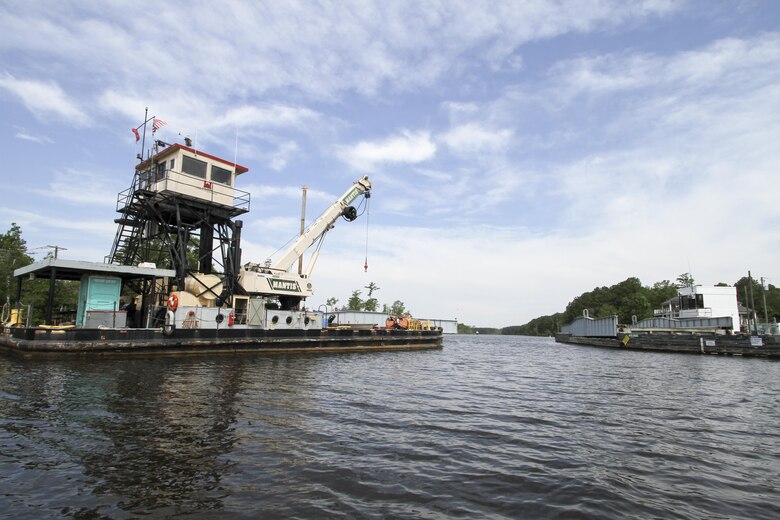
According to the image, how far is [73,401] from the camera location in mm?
10203

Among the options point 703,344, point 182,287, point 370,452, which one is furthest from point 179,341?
point 703,344

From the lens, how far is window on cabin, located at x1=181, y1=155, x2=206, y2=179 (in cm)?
2688

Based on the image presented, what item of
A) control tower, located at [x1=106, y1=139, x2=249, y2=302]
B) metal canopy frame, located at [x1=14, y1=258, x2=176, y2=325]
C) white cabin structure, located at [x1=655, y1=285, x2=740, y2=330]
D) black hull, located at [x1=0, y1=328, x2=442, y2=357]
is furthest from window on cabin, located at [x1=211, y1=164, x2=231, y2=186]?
white cabin structure, located at [x1=655, y1=285, x2=740, y2=330]

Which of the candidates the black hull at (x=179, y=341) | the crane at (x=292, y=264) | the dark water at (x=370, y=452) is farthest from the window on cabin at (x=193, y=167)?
the dark water at (x=370, y=452)

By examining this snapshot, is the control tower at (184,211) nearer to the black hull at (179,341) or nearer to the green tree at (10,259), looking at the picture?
the black hull at (179,341)

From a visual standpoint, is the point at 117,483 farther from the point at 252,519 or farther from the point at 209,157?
the point at 209,157

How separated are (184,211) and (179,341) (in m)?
9.08

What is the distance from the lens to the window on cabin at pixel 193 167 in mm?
26875

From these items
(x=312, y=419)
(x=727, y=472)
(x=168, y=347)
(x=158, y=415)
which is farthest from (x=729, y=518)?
A: (x=168, y=347)

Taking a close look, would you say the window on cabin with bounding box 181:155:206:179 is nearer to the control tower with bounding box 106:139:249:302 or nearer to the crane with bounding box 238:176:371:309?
the control tower with bounding box 106:139:249:302

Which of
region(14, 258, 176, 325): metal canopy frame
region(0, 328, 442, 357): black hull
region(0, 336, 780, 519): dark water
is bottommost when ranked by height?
region(0, 336, 780, 519): dark water

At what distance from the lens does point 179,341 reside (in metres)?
23.0

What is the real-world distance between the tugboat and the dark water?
7794 millimetres

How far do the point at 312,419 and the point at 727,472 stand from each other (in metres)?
7.41
